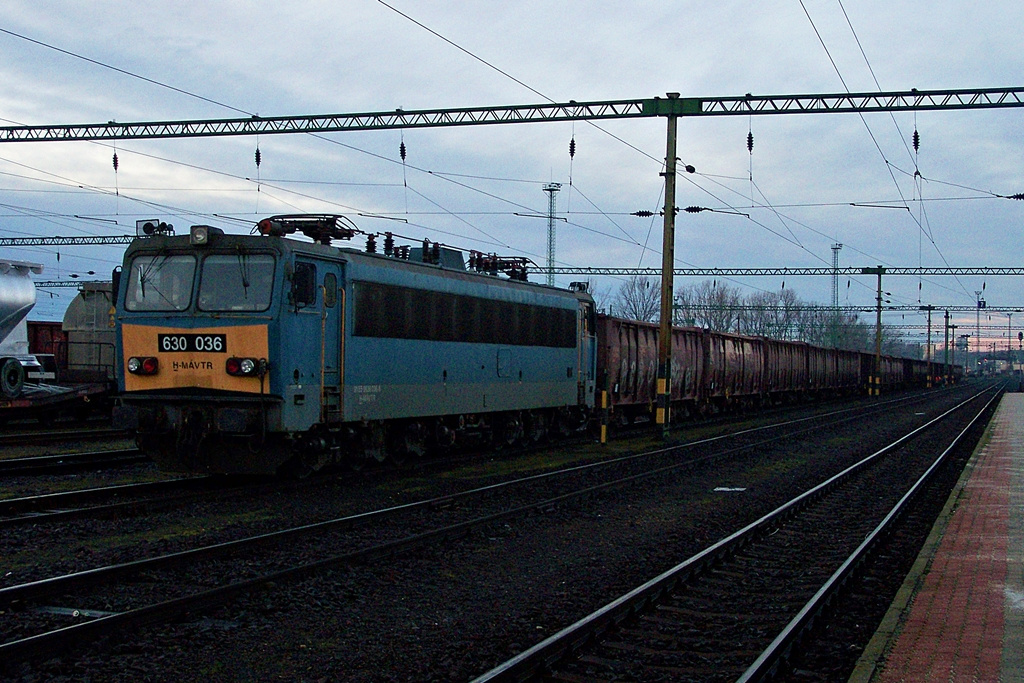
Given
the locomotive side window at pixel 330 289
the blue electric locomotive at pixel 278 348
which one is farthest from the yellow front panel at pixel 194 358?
the locomotive side window at pixel 330 289

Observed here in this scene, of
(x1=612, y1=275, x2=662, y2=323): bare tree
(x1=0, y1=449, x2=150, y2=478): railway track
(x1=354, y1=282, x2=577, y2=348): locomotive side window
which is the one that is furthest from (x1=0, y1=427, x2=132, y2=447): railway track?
(x1=612, y1=275, x2=662, y2=323): bare tree

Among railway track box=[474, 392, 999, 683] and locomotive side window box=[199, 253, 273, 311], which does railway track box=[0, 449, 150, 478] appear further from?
railway track box=[474, 392, 999, 683]

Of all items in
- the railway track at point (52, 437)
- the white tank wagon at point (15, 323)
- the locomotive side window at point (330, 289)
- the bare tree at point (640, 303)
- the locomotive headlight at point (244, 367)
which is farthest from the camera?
the bare tree at point (640, 303)

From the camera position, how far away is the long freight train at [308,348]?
504 inches

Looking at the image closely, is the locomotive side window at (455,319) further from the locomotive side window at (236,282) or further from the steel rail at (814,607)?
the steel rail at (814,607)

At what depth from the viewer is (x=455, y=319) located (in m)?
16.8

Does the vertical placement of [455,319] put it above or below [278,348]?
above

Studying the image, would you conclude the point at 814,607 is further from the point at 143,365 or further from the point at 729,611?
the point at 143,365

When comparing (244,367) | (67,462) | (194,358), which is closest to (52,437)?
(67,462)

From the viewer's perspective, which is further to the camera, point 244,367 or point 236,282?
point 236,282

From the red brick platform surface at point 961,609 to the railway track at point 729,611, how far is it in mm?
567

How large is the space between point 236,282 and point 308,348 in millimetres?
1268

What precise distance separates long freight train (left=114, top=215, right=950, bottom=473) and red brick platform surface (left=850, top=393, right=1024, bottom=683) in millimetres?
7763

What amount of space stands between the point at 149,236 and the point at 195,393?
96.8 inches
